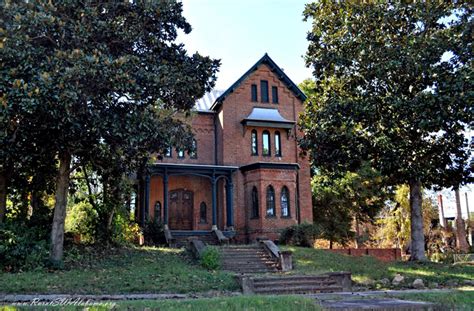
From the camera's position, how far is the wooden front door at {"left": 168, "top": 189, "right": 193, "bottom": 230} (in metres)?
29.2

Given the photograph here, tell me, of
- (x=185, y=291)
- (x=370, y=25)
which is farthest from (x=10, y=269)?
(x=370, y=25)

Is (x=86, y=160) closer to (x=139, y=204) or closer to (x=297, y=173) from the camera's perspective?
(x=139, y=204)

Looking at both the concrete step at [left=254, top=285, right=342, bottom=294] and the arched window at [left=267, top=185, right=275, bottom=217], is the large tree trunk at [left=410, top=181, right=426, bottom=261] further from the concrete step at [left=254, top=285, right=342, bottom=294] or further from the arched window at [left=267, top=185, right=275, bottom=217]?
the arched window at [left=267, top=185, right=275, bottom=217]

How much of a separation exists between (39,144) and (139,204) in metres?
12.8

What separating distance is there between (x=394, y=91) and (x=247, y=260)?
8827mm

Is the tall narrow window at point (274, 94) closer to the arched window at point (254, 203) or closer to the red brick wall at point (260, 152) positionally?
the red brick wall at point (260, 152)

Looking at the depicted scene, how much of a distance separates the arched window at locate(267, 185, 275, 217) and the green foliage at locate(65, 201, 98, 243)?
1004 cm

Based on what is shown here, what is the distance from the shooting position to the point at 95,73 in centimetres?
1383

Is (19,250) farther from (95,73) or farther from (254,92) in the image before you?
(254,92)

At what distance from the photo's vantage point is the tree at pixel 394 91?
1789 cm

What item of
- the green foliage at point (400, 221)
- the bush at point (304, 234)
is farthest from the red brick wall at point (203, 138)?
the green foliage at point (400, 221)

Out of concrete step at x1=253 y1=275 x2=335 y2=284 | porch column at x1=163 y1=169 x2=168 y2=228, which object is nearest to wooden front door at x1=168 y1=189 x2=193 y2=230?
porch column at x1=163 y1=169 x2=168 y2=228

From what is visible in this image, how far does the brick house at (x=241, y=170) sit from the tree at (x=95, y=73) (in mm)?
10011

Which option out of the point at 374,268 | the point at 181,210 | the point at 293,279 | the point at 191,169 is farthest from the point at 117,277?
the point at 181,210
